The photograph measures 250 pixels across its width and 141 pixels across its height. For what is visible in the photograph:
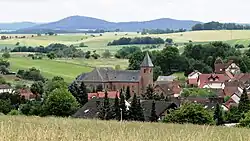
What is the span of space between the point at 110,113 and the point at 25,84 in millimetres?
53352

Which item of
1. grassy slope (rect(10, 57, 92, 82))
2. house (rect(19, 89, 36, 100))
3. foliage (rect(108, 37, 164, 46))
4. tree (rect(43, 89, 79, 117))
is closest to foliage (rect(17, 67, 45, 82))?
grassy slope (rect(10, 57, 92, 82))

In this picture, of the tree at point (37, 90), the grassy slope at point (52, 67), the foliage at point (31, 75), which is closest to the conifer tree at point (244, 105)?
the tree at point (37, 90)

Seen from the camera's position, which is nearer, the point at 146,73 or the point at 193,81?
the point at 146,73

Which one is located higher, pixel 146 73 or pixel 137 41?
pixel 146 73

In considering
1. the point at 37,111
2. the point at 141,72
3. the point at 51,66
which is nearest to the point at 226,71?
the point at 141,72

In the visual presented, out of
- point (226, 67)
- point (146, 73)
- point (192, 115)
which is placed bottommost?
point (226, 67)

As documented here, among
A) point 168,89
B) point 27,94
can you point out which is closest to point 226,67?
point 168,89

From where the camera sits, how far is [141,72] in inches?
3492

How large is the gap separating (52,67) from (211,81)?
35.5 metres

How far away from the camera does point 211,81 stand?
8838cm

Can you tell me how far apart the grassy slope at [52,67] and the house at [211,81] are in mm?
25828

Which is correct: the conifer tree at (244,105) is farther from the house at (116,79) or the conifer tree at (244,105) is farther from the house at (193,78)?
the house at (193,78)

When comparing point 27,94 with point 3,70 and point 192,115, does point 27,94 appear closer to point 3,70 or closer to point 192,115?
point 3,70

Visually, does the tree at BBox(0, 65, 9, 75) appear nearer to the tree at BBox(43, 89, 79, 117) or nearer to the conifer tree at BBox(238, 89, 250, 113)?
the tree at BBox(43, 89, 79, 117)
